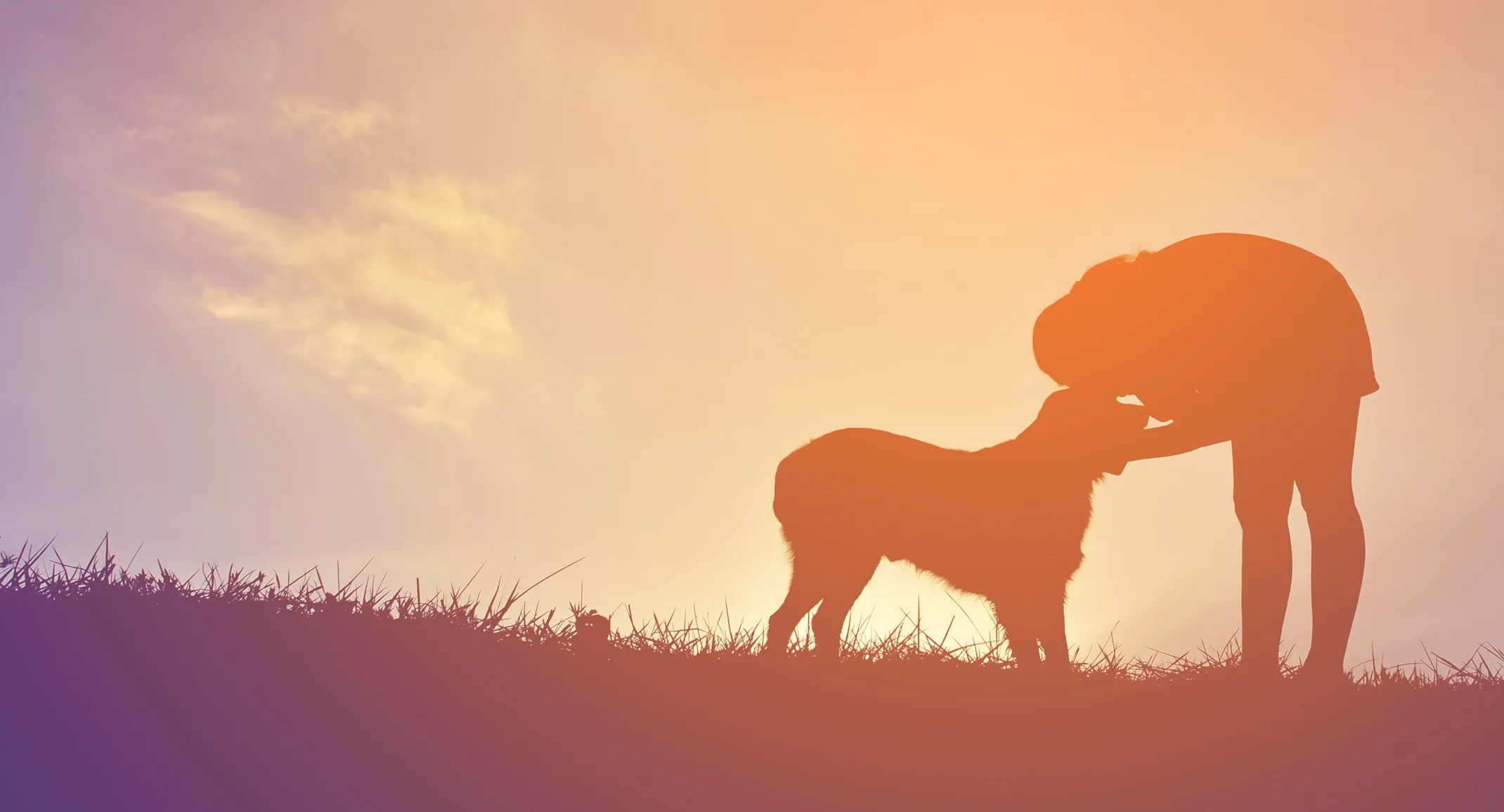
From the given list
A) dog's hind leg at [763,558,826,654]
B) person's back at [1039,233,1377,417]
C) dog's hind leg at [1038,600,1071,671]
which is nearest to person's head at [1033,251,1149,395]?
person's back at [1039,233,1377,417]

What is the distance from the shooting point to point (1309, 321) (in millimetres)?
5543

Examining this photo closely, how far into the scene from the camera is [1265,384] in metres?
5.50

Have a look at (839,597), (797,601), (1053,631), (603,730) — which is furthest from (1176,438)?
(603,730)

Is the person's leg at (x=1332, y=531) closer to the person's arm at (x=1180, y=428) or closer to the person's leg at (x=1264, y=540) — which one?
the person's leg at (x=1264, y=540)

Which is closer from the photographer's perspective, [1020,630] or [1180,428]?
[1020,630]

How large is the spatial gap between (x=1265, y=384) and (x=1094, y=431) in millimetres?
1049

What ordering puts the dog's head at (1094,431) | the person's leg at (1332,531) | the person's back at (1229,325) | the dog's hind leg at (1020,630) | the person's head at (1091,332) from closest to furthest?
1. the person's leg at (1332,531)
2. the person's back at (1229,325)
3. the dog's hind leg at (1020,630)
4. the person's head at (1091,332)
5. the dog's head at (1094,431)

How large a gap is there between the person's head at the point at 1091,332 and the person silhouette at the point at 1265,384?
0.6 inches

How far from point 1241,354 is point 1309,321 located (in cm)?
41

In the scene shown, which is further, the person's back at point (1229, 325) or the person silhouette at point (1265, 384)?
the person's back at point (1229, 325)

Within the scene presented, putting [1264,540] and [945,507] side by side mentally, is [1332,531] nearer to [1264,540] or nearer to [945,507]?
[1264,540]

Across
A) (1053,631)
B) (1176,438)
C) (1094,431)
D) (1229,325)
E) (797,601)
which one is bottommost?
(1053,631)

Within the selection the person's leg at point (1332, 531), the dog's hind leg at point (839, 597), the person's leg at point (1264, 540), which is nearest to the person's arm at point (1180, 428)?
the person's leg at point (1264, 540)

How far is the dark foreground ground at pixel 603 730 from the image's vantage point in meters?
3.32
